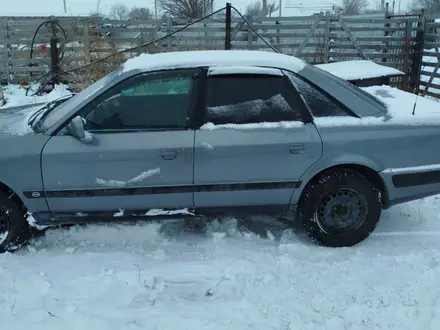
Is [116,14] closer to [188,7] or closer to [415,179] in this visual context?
[188,7]

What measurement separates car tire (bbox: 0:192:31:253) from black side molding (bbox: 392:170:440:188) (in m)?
3.14

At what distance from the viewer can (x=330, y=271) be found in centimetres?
350

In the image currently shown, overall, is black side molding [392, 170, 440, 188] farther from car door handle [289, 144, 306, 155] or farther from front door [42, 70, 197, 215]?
front door [42, 70, 197, 215]

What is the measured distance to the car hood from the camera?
3.70 m

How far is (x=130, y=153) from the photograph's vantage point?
11.6 feet

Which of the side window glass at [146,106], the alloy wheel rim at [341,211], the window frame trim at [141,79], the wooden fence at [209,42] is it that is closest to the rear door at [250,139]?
the window frame trim at [141,79]

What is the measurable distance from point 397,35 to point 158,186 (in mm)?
11645

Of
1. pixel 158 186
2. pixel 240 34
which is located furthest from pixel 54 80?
pixel 158 186

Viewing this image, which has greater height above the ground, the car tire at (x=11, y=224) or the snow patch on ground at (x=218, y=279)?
the car tire at (x=11, y=224)

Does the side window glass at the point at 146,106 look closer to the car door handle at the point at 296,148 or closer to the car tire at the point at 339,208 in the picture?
the car door handle at the point at 296,148

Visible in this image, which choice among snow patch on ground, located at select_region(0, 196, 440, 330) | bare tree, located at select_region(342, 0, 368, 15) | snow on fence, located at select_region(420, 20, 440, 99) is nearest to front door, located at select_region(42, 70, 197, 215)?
snow patch on ground, located at select_region(0, 196, 440, 330)

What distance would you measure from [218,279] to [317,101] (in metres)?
1.68

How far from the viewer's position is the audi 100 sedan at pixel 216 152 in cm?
356

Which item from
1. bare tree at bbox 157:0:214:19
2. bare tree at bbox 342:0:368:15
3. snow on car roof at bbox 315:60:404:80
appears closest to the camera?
snow on car roof at bbox 315:60:404:80
